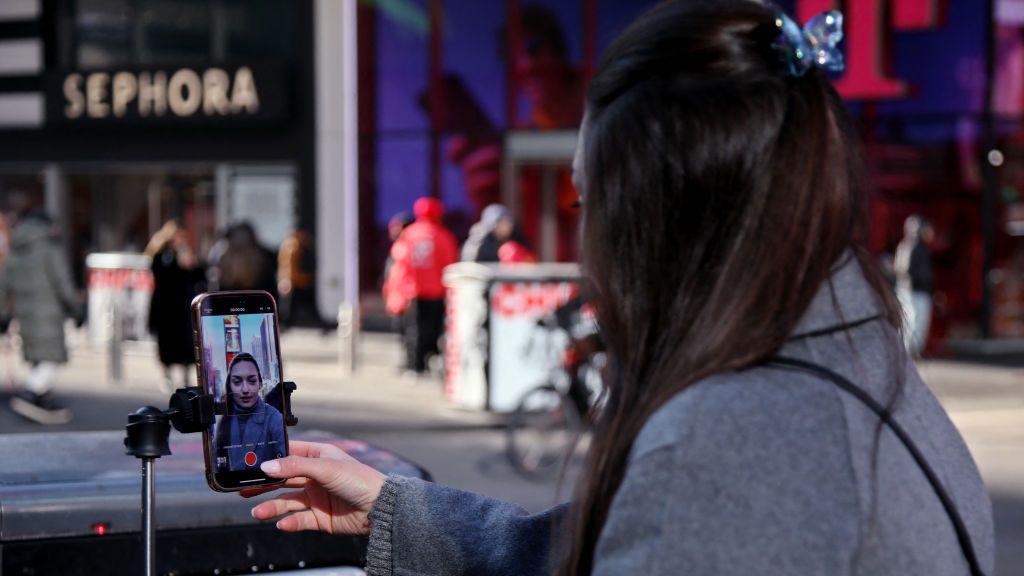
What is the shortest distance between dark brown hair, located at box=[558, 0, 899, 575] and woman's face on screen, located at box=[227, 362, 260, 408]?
74 cm

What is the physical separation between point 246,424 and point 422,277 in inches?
494

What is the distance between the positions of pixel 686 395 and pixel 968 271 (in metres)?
18.6

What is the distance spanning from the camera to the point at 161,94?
78.5 ft

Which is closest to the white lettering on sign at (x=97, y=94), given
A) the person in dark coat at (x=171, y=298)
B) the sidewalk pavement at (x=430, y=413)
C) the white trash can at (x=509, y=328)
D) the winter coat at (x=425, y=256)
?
the sidewalk pavement at (x=430, y=413)

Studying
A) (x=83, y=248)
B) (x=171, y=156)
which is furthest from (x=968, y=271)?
(x=83, y=248)

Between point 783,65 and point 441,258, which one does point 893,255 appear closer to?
point 441,258

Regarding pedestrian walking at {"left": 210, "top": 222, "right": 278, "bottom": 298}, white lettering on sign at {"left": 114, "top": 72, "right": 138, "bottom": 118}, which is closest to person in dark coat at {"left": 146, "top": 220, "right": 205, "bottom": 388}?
pedestrian walking at {"left": 210, "top": 222, "right": 278, "bottom": 298}

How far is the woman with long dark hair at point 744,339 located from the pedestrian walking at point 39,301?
36.8 feet

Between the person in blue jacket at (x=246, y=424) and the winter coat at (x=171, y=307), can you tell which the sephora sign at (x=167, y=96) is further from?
the person in blue jacket at (x=246, y=424)

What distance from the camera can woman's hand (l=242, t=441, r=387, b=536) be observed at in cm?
202

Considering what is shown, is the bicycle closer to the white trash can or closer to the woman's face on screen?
the white trash can

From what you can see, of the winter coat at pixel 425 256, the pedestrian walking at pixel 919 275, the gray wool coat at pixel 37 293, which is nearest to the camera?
the gray wool coat at pixel 37 293

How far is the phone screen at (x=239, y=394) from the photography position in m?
2.00

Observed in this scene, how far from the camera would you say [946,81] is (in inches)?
749
